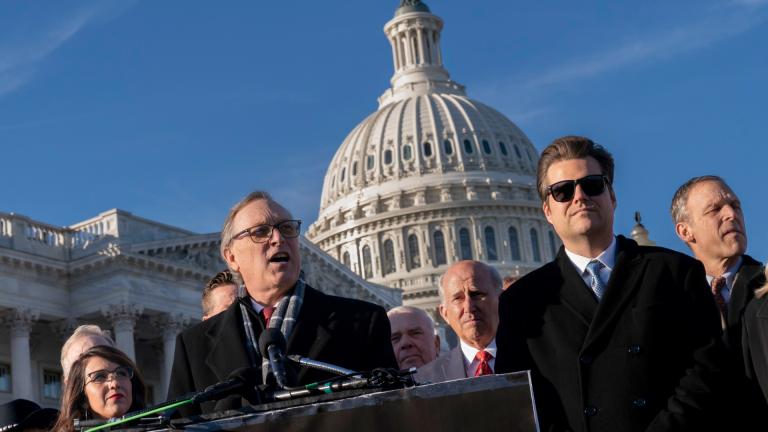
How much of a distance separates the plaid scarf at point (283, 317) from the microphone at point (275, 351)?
691 mm

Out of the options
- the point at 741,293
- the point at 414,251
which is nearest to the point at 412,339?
the point at 741,293

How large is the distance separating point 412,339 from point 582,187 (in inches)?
140

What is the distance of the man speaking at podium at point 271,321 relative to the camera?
552 cm

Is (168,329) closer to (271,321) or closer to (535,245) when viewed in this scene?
(271,321)

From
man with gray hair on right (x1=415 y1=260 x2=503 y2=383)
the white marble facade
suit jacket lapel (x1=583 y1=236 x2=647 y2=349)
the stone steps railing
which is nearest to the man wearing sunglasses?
suit jacket lapel (x1=583 y1=236 x2=647 y2=349)

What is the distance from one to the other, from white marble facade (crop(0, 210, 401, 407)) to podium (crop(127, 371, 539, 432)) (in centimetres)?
3525

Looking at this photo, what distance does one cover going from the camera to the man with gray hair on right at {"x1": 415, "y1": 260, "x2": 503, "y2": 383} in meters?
7.43

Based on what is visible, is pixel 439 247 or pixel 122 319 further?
pixel 439 247

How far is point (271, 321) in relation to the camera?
5.52 meters

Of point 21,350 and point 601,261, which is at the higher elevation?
point 21,350

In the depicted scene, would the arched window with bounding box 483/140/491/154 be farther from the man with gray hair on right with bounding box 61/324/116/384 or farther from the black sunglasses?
the black sunglasses

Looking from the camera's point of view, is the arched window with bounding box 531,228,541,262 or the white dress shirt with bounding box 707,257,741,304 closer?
the white dress shirt with bounding box 707,257,741,304

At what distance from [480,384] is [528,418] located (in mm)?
175

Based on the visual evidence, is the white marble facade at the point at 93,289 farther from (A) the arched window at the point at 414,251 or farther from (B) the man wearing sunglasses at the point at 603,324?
(A) the arched window at the point at 414,251
